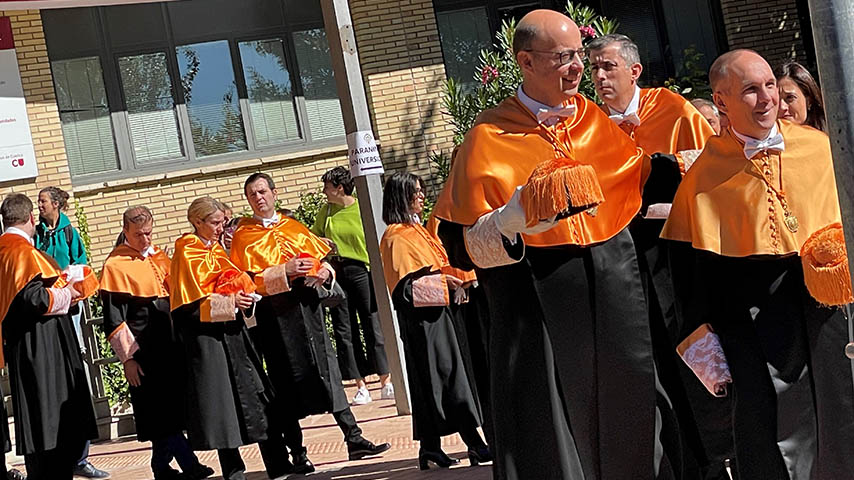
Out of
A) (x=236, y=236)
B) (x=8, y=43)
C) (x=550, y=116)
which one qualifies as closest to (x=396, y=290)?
(x=236, y=236)

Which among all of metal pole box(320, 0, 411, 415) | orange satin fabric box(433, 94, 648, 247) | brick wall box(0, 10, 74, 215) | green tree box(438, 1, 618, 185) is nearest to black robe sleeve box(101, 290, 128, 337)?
metal pole box(320, 0, 411, 415)

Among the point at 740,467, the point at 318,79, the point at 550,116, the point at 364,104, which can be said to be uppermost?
the point at 318,79

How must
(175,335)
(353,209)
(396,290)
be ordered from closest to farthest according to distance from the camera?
(396,290) < (175,335) < (353,209)

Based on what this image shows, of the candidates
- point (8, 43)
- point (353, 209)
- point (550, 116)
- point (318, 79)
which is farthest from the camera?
point (318, 79)

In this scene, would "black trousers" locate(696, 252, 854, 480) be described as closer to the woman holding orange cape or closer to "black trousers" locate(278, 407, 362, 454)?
the woman holding orange cape

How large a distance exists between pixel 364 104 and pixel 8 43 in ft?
20.8

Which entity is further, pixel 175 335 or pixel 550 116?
pixel 175 335

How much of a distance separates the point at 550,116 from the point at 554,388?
107 centimetres

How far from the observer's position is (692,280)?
15.7ft

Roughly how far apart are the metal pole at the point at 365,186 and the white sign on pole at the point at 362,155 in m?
0.05

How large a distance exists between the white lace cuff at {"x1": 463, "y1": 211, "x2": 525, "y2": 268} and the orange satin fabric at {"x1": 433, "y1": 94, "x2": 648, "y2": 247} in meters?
0.08

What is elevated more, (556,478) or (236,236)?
(236,236)

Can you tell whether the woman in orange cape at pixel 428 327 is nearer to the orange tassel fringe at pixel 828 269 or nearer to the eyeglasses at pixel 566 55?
the eyeglasses at pixel 566 55

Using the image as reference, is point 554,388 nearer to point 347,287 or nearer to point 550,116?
point 550,116
